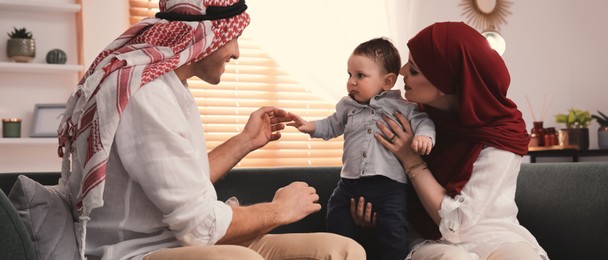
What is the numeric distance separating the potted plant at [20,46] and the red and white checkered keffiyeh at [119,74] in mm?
2403

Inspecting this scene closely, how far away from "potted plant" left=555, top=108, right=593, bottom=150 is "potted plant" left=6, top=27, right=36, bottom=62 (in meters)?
3.65

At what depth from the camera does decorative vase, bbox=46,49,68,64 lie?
3932 mm

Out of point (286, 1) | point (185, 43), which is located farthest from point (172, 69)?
point (286, 1)

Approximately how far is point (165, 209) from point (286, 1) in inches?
128

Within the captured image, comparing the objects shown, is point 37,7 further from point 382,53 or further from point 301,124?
point 382,53

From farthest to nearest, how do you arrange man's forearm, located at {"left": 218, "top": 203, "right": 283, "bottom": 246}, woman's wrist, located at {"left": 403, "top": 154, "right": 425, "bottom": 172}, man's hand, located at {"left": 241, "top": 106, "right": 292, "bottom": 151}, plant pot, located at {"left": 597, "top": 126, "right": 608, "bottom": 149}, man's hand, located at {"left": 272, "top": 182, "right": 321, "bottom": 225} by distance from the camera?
1. plant pot, located at {"left": 597, "top": 126, "right": 608, "bottom": 149}
2. man's hand, located at {"left": 241, "top": 106, "right": 292, "bottom": 151}
3. woman's wrist, located at {"left": 403, "top": 154, "right": 425, "bottom": 172}
4. man's hand, located at {"left": 272, "top": 182, "right": 321, "bottom": 225}
5. man's forearm, located at {"left": 218, "top": 203, "right": 283, "bottom": 246}

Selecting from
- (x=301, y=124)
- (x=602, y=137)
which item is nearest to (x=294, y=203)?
(x=301, y=124)

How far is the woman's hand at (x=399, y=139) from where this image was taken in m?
2.10

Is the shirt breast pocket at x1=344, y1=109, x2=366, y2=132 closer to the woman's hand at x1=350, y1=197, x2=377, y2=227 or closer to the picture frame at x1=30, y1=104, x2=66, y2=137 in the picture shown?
the woman's hand at x1=350, y1=197, x2=377, y2=227

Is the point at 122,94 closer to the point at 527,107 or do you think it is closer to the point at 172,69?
the point at 172,69

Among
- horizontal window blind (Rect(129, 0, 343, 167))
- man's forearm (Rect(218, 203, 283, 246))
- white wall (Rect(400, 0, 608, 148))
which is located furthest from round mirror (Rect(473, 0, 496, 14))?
man's forearm (Rect(218, 203, 283, 246))

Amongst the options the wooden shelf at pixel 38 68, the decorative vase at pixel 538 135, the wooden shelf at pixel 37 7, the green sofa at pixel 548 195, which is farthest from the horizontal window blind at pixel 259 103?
the green sofa at pixel 548 195

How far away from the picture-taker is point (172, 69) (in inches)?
61.1

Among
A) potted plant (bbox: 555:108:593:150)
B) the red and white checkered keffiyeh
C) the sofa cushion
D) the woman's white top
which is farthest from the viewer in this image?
potted plant (bbox: 555:108:593:150)
